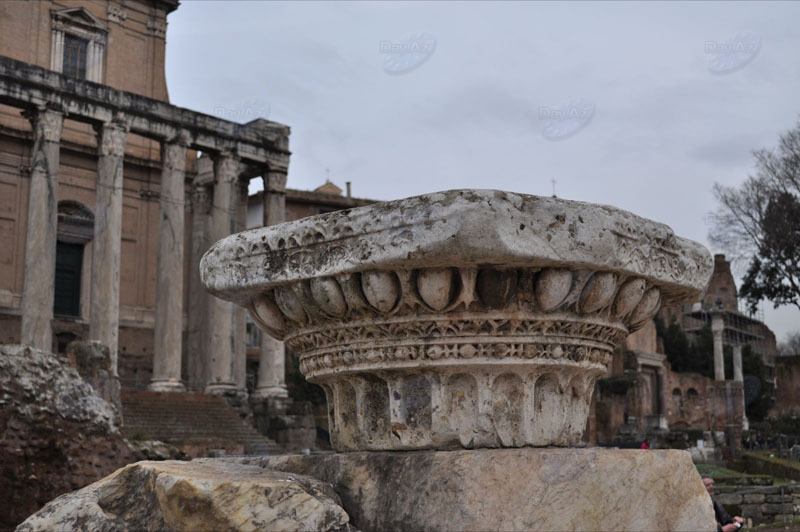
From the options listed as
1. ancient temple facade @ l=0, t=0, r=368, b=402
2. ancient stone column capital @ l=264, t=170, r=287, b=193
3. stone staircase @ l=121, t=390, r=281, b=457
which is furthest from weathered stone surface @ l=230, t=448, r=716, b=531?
ancient stone column capital @ l=264, t=170, r=287, b=193

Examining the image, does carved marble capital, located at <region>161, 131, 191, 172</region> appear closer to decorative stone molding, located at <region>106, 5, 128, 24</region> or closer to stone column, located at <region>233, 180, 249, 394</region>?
stone column, located at <region>233, 180, 249, 394</region>

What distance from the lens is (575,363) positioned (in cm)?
308

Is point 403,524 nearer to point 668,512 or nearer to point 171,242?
point 668,512

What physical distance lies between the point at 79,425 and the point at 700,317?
2280 inches

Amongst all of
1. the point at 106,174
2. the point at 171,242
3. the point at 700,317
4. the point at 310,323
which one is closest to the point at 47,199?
the point at 106,174

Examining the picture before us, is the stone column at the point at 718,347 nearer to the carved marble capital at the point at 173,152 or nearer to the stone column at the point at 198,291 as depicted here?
the stone column at the point at 198,291

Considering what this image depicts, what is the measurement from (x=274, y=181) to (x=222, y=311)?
4.37m

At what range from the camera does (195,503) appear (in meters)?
2.53

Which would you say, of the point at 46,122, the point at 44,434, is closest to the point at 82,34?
the point at 46,122

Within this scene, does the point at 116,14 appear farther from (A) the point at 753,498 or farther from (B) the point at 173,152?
(A) the point at 753,498

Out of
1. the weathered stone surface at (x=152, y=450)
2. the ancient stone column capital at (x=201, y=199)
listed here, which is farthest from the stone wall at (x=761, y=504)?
the ancient stone column capital at (x=201, y=199)

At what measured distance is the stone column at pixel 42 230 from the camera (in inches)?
830

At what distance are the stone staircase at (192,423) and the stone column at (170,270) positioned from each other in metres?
1.12

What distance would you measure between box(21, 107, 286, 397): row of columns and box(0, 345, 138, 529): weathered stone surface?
640 inches
